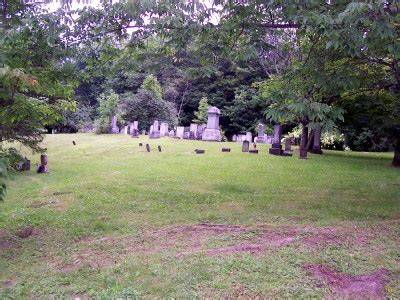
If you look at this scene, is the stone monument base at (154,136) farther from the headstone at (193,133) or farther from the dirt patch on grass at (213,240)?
the dirt patch on grass at (213,240)

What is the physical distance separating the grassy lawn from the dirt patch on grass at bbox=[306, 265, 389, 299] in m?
0.02

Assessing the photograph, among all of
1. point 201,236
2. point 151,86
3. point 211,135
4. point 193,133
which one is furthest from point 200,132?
point 201,236

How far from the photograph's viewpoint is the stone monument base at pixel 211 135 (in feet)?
100

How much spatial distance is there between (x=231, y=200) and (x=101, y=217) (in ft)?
11.1

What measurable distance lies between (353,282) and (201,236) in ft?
9.17

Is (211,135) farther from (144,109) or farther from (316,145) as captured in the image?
(144,109)

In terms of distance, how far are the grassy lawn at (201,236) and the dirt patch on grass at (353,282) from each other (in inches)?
0.8

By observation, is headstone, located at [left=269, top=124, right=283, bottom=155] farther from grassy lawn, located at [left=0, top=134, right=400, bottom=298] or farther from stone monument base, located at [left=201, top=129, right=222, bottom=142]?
stone monument base, located at [left=201, top=129, right=222, bottom=142]

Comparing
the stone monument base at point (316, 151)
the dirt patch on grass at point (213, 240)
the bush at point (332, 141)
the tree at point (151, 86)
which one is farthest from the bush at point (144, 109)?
the dirt patch on grass at point (213, 240)

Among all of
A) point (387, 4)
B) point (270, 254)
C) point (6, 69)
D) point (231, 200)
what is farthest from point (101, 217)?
point (387, 4)

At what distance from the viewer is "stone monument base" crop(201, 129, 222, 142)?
30.6m

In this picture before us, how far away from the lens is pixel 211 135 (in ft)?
101

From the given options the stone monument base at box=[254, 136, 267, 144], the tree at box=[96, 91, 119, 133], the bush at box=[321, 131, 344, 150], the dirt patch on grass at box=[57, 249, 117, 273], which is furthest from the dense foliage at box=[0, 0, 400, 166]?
the tree at box=[96, 91, 119, 133]

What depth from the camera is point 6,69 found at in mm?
4766
